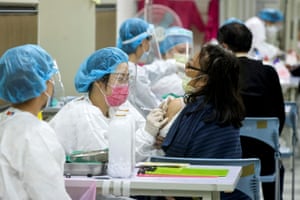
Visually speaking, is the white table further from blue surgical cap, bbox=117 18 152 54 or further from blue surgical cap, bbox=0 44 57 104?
blue surgical cap, bbox=117 18 152 54

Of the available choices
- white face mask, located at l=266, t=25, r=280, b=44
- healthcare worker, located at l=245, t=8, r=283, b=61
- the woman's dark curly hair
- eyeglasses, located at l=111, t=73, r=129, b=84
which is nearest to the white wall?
eyeglasses, located at l=111, t=73, r=129, b=84

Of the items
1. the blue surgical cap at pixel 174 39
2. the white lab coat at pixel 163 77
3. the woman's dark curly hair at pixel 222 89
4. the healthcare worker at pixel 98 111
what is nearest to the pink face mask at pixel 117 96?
the healthcare worker at pixel 98 111

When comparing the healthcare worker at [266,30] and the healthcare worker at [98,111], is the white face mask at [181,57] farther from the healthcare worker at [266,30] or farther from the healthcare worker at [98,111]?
the healthcare worker at [266,30]

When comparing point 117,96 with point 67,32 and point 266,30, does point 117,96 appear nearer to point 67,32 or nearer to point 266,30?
point 67,32

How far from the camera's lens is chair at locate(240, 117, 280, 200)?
3.74 metres

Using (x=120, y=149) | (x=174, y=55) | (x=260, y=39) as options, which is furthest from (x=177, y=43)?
(x=120, y=149)

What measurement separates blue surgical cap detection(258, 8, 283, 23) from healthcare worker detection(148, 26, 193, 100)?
270 centimetres

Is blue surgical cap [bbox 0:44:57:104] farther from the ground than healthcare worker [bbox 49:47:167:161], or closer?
farther from the ground

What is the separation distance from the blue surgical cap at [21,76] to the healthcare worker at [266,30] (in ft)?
16.8

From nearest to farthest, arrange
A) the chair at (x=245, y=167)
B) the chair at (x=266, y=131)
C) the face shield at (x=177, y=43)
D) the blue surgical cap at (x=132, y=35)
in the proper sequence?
the chair at (x=245, y=167) → the chair at (x=266, y=131) → the blue surgical cap at (x=132, y=35) → the face shield at (x=177, y=43)

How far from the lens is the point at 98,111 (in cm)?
295

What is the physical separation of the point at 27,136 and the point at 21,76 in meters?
0.23

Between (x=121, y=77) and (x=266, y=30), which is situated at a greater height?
(x=121, y=77)

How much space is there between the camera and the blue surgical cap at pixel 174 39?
210 inches
